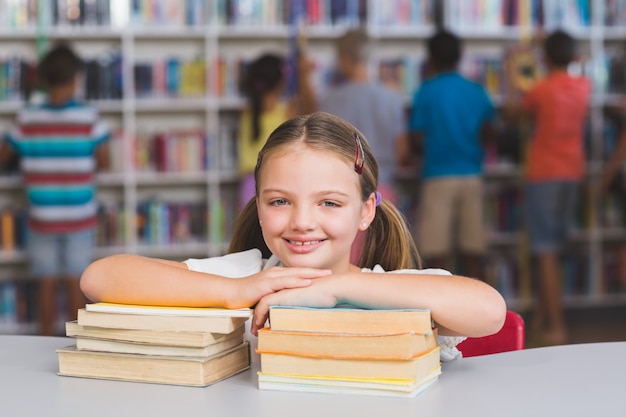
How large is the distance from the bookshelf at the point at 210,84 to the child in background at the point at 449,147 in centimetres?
52

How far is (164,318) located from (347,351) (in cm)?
25

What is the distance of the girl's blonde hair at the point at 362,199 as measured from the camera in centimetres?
145

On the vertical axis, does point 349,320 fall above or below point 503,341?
above

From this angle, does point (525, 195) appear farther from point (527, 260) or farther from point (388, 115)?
point (388, 115)

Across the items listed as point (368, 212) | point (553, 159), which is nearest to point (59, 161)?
point (553, 159)

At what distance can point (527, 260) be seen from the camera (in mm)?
5309

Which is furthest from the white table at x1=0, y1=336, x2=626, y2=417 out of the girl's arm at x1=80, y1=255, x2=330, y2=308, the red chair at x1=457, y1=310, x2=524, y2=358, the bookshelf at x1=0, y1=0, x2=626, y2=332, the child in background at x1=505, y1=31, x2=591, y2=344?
the bookshelf at x1=0, y1=0, x2=626, y2=332

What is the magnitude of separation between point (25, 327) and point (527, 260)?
2.80 metres

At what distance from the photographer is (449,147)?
4.58 meters

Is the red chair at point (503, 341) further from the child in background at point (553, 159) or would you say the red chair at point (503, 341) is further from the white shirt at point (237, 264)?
the child in background at point (553, 159)

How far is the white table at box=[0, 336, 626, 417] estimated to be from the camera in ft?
3.47

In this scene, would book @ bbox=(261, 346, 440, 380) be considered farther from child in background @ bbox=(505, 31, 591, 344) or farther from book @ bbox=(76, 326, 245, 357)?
child in background @ bbox=(505, 31, 591, 344)

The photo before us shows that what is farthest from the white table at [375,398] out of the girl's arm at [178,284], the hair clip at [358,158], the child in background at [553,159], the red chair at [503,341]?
the child in background at [553,159]

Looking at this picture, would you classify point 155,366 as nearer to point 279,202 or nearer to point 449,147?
point 279,202
